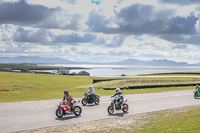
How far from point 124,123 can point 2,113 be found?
8.11m

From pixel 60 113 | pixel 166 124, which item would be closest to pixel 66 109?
pixel 60 113

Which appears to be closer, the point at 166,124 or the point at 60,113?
the point at 166,124

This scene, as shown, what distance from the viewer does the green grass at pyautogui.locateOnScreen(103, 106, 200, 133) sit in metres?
10.7

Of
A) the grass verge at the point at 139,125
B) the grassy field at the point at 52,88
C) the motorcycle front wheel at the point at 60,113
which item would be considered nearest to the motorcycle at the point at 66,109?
the motorcycle front wheel at the point at 60,113

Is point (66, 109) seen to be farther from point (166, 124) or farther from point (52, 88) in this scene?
point (52, 88)

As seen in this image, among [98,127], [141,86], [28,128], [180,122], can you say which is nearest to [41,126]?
[28,128]

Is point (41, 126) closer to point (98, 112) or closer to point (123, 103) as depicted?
point (98, 112)

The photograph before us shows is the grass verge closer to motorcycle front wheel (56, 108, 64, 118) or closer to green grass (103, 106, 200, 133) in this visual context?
green grass (103, 106, 200, 133)

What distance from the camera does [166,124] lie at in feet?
39.5

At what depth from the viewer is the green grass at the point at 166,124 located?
1072cm

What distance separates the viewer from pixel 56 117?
46.4 ft

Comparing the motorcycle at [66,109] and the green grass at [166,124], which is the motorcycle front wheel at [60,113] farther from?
the green grass at [166,124]

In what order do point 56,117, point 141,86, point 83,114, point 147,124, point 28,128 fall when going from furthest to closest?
point 141,86 → point 83,114 → point 56,117 → point 147,124 → point 28,128

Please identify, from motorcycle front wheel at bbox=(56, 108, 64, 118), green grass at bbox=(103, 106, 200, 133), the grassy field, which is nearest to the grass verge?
green grass at bbox=(103, 106, 200, 133)
